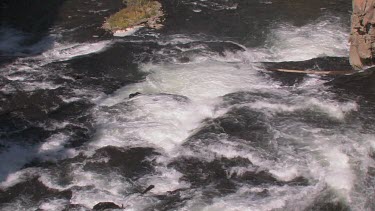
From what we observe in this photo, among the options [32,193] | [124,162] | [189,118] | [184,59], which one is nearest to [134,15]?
[184,59]

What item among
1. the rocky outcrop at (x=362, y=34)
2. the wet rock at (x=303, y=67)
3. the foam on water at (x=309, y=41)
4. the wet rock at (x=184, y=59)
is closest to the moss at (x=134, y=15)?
the wet rock at (x=184, y=59)

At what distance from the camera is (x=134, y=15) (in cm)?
1478

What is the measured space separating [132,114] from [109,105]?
758 mm

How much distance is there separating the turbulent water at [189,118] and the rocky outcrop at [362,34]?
0.42 metres

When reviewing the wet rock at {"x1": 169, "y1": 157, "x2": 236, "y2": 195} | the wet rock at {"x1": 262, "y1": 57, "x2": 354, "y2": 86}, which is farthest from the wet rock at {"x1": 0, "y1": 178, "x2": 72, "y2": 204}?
the wet rock at {"x1": 262, "y1": 57, "x2": 354, "y2": 86}

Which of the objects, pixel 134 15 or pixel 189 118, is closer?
pixel 189 118

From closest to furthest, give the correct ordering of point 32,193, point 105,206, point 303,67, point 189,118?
point 105,206 < point 32,193 < point 189,118 < point 303,67

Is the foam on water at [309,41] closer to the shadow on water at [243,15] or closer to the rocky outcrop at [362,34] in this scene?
the shadow on water at [243,15]

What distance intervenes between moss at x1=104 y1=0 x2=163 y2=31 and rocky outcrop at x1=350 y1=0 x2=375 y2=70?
6363 millimetres

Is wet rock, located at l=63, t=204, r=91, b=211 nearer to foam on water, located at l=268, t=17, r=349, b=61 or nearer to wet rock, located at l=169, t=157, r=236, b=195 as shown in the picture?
wet rock, located at l=169, t=157, r=236, b=195

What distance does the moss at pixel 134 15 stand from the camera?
47.2ft

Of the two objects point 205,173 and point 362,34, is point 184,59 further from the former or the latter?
point 205,173

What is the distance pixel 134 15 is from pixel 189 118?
600 cm

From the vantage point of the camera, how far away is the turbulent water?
8.06m
